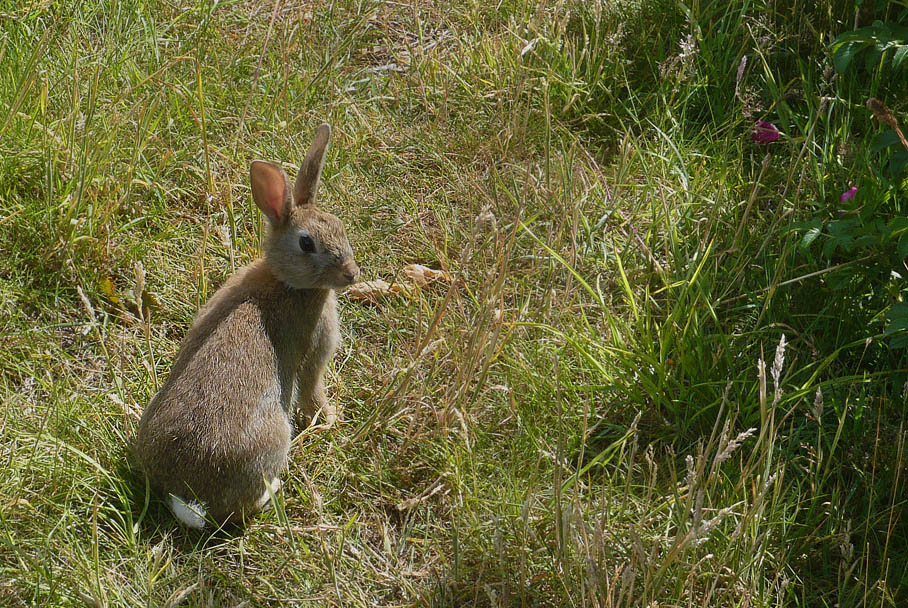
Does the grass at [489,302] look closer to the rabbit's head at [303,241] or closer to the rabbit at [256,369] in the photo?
the rabbit at [256,369]

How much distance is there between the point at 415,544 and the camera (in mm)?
3139

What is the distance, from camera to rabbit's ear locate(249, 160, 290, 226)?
3248mm

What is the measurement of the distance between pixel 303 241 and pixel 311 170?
256mm

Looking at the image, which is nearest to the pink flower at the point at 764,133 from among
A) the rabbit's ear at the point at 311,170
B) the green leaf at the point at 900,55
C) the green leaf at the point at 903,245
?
the green leaf at the point at 900,55

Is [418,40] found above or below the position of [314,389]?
above

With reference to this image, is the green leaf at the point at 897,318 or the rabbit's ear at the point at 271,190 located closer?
the green leaf at the point at 897,318

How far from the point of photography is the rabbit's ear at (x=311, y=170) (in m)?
3.39

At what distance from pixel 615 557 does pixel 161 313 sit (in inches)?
75.4

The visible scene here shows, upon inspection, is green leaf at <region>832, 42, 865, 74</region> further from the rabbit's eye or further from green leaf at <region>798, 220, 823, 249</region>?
the rabbit's eye

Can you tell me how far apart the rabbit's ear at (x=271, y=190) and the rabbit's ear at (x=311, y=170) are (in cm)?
7

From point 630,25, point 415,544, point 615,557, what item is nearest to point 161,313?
point 415,544

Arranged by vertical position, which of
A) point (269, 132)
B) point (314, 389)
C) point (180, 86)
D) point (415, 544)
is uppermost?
point (180, 86)

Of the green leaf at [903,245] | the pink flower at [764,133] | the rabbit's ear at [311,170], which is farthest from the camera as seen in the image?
the pink flower at [764,133]

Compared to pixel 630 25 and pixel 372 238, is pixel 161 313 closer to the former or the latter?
pixel 372 238
